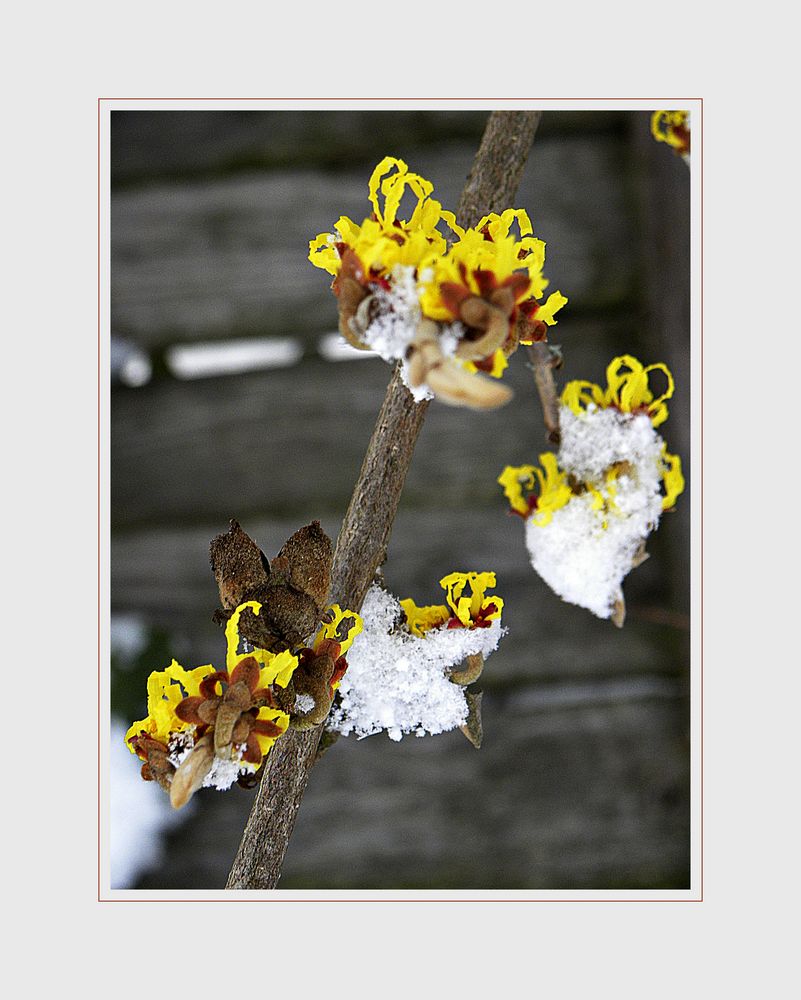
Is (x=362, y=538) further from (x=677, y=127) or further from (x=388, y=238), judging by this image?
(x=677, y=127)

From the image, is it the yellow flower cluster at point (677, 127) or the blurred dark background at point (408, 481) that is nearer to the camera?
the yellow flower cluster at point (677, 127)

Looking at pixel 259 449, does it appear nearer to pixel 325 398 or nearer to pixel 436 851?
pixel 325 398

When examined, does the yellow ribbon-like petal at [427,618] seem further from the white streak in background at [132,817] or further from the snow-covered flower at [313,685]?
the white streak in background at [132,817]

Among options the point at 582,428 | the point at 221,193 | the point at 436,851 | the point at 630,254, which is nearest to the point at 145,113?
the point at 221,193

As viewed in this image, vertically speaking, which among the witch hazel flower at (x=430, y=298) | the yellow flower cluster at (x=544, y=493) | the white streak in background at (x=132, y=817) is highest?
the witch hazel flower at (x=430, y=298)

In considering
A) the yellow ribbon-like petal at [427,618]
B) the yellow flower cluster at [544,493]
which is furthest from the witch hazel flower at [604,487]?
the yellow ribbon-like petal at [427,618]

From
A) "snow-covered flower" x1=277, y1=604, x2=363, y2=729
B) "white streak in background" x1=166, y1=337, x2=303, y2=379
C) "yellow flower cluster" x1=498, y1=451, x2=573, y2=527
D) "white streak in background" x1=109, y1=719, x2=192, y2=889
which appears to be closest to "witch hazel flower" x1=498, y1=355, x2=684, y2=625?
"yellow flower cluster" x1=498, y1=451, x2=573, y2=527
